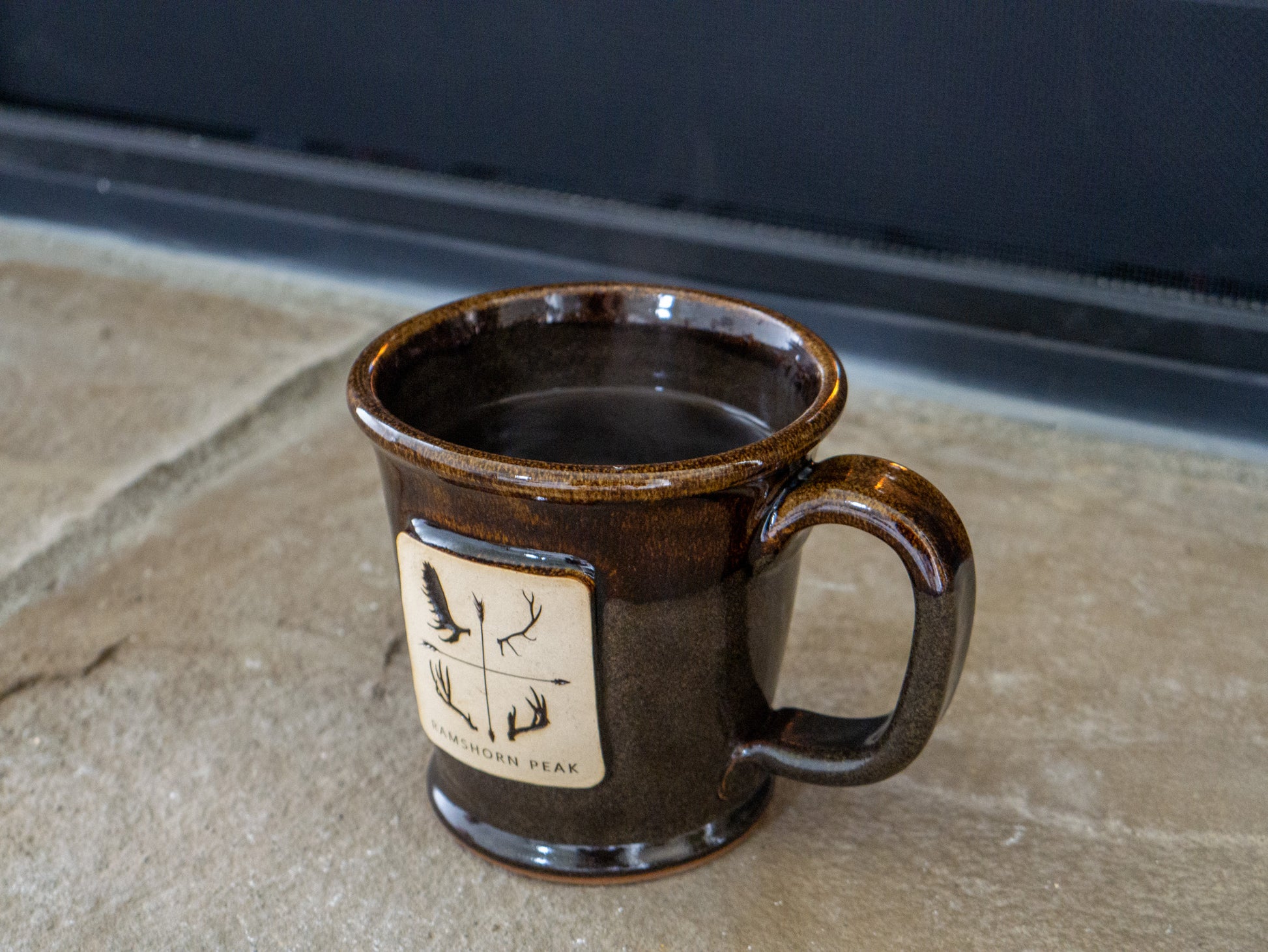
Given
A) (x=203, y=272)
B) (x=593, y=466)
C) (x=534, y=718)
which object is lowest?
(x=203, y=272)

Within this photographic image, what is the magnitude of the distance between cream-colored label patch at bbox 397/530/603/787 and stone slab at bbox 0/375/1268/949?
0.08 meters

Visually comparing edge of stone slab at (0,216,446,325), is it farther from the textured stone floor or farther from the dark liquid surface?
the dark liquid surface

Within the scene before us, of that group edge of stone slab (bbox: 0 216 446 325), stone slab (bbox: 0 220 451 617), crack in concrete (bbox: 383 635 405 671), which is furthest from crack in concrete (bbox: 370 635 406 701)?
edge of stone slab (bbox: 0 216 446 325)

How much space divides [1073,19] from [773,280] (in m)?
0.29

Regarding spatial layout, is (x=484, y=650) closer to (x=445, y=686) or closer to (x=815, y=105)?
(x=445, y=686)

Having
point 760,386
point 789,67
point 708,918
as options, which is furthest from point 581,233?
point 708,918

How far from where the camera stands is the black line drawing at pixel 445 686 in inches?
19.7

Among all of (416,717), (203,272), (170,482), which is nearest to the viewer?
(416,717)

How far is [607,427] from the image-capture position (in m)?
0.56

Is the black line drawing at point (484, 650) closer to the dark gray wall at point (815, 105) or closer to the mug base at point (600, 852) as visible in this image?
the mug base at point (600, 852)

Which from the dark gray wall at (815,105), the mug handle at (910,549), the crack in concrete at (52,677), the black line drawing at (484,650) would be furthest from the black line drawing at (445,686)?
the dark gray wall at (815,105)

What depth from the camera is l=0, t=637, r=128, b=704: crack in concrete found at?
0.66 meters

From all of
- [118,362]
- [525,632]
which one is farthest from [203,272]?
[525,632]

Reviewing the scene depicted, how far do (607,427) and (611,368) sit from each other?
0.10 ft
